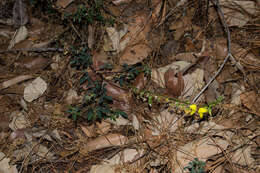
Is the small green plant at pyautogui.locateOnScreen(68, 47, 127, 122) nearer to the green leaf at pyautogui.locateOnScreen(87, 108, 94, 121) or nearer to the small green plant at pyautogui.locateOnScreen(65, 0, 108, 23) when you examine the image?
the green leaf at pyautogui.locateOnScreen(87, 108, 94, 121)

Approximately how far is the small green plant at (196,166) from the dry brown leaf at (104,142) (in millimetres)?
675

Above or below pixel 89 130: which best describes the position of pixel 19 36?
above

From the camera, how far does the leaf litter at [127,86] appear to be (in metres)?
2.29

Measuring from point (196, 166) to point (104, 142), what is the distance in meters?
0.93

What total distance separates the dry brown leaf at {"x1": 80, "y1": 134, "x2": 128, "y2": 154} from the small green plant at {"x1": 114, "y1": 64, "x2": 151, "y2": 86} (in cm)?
59

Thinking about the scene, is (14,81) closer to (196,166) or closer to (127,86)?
(127,86)

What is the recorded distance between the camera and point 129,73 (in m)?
2.60

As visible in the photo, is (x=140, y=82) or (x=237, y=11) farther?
(x=237, y=11)

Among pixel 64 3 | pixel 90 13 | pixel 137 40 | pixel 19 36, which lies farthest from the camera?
pixel 19 36

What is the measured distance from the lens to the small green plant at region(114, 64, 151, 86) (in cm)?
256

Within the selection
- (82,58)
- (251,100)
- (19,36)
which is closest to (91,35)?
(82,58)

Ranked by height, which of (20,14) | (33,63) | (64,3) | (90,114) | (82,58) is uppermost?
(64,3)

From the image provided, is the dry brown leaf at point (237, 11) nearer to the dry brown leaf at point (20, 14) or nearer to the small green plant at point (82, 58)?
the small green plant at point (82, 58)

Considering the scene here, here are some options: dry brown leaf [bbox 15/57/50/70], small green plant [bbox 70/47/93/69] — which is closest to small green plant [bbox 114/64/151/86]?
small green plant [bbox 70/47/93/69]
